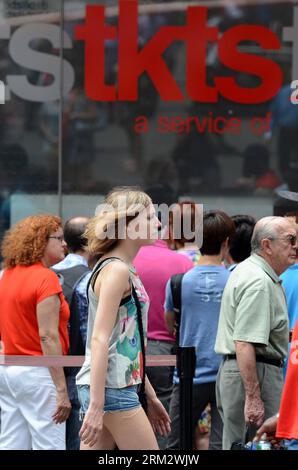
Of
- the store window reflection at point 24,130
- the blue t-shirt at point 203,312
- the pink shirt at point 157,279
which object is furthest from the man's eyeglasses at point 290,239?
the store window reflection at point 24,130

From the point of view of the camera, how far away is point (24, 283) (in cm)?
679

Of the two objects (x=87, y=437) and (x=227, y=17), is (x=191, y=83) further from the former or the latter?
(x=87, y=437)

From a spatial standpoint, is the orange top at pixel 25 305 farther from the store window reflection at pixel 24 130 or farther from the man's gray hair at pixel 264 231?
the store window reflection at pixel 24 130

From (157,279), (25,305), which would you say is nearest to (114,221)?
(25,305)

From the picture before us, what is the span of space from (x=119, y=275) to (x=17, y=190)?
406 cm

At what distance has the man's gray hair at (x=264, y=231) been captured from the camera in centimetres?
632

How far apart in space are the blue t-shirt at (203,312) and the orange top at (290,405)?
252 cm

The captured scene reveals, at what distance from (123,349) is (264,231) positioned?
5.37 feet

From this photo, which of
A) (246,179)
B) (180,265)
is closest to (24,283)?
(180,265)

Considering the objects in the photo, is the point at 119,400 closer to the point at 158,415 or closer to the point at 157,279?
the point at 158,415

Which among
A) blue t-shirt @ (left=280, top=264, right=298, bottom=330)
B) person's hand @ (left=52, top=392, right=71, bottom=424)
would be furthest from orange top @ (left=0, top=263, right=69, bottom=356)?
blue t-shirt @ (left=280, top=264, right=298, bottom=330)

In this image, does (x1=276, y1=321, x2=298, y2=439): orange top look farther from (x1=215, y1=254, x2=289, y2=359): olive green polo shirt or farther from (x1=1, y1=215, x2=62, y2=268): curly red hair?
(x1=1, y1=215, x2=62, y2=268): curly red hair

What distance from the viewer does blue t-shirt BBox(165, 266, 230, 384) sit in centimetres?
698

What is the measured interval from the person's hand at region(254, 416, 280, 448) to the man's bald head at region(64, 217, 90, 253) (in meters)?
2.72
